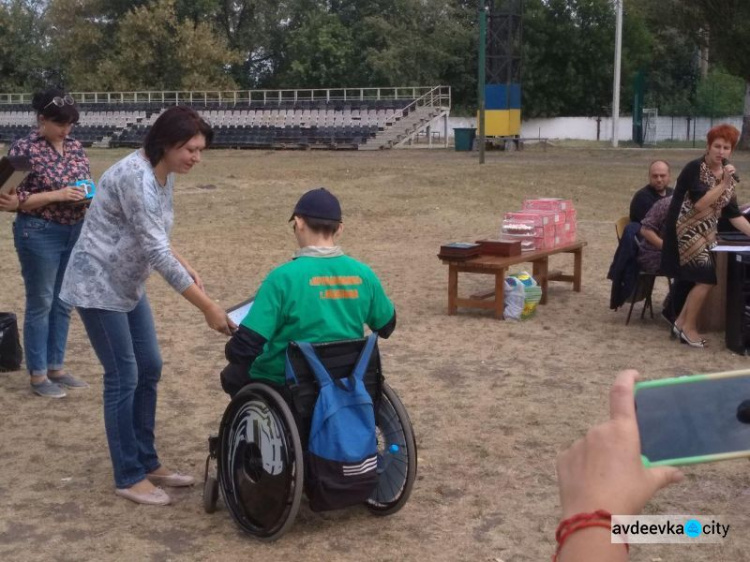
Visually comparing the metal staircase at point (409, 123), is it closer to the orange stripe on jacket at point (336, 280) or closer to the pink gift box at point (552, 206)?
the pink gift box at point (552, 206)

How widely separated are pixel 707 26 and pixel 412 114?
42.4 ft

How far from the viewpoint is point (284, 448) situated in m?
3.93

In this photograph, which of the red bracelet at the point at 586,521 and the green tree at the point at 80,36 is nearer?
the red bracelet at the point at 586,521

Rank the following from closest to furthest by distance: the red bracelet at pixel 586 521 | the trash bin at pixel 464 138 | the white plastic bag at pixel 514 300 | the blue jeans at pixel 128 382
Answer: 1. the red bracelet at pixel 586 521
2. the blue jeans at pixel 128 382
3. the white plastic bag at pixel 514 300
4. the trash bin at pixel 464 138

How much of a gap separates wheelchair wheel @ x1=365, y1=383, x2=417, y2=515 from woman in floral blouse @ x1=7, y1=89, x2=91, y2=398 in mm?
2486

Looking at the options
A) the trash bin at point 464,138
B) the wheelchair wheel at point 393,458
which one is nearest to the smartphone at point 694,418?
the wheelchair wheel at point 393,458

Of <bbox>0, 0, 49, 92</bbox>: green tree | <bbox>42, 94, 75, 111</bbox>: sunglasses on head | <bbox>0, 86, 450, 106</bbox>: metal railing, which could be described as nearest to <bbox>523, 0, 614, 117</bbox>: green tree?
<bbox>0, 86, 450, 106</bbox>: metal railing

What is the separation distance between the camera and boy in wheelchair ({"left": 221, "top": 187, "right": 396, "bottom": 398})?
13.0 ft

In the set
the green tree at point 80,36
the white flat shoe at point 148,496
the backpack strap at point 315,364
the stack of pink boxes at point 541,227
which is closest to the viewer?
the backpack strap at point 315,364

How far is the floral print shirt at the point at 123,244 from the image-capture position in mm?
4176

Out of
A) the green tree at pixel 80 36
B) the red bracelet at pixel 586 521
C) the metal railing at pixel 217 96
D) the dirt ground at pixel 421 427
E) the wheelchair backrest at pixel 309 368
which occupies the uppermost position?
the green tree at pixel 80 36

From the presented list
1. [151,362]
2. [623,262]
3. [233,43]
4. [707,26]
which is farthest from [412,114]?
[151,362]

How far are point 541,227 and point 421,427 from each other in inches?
161

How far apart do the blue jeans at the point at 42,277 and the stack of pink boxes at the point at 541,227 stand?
4528 millimetres
